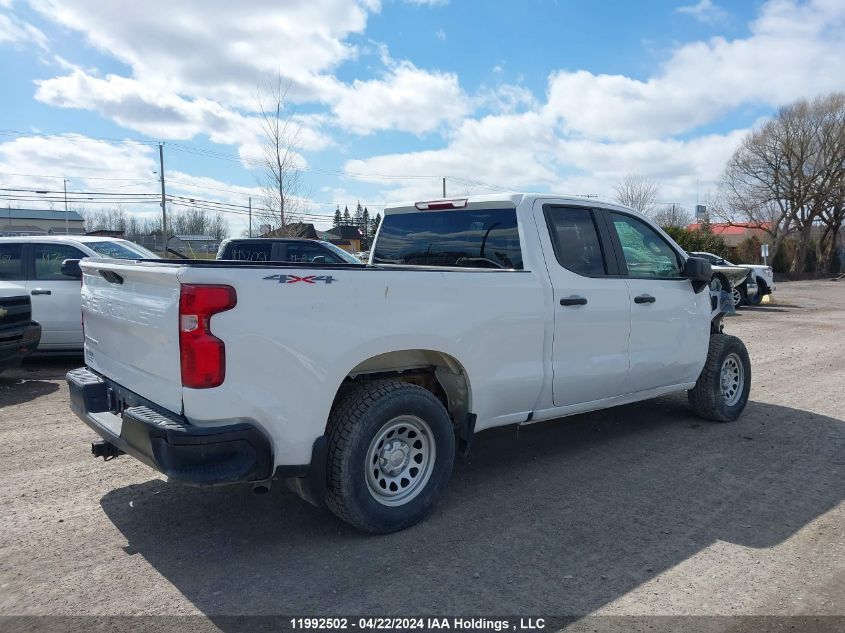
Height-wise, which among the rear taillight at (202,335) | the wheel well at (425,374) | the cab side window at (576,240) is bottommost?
the wheel well at (425,374)

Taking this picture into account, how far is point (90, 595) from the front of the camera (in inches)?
123

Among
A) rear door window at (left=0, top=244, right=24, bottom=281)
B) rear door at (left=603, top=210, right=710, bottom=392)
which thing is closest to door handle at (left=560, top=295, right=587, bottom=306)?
rear door at (left=603, top=210, right=710, bottom=392)

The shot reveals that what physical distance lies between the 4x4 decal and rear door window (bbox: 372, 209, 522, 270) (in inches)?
67.4

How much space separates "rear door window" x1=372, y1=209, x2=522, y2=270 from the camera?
4.75 m

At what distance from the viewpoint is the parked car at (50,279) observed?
8719mm

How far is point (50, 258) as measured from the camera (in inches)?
353

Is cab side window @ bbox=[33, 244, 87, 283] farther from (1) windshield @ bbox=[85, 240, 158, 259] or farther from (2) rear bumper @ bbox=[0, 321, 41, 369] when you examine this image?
(2) rear bumper @ bbox=[0, 321, 41, 369]

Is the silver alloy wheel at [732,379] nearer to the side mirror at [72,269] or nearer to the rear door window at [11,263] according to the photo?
the side mirror at [72,269]

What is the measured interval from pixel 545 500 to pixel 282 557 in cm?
176

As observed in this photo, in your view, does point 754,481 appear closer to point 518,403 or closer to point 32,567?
point 518,403

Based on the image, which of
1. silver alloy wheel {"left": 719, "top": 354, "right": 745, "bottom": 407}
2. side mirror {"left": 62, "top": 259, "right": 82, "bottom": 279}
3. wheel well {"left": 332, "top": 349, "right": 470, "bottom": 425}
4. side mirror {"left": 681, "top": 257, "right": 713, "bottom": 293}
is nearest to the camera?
wheel well {"left": 332, "top": 349, "right": 470, "bottom": 425}

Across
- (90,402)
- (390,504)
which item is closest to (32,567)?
(90,402)

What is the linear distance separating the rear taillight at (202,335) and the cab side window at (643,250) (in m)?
3.41

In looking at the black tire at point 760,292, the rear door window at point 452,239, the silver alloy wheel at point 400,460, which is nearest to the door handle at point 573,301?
the rear door window at point 452,239
